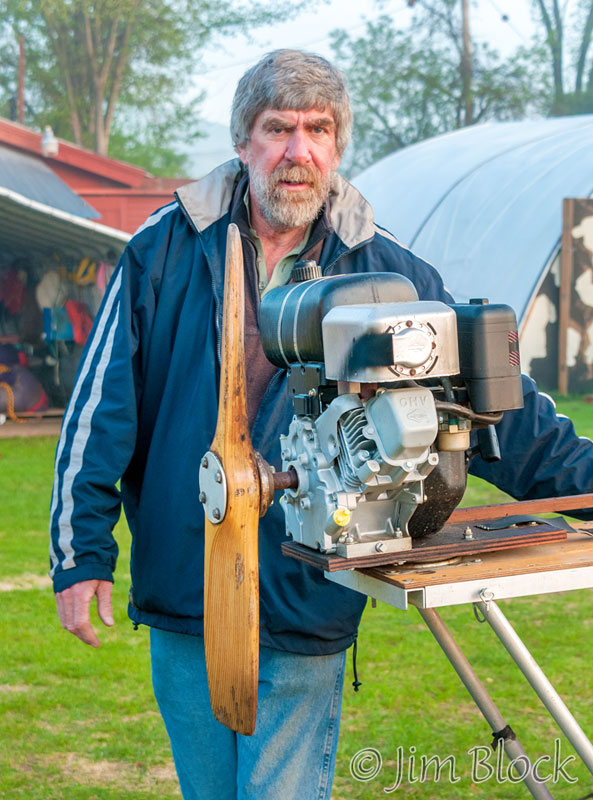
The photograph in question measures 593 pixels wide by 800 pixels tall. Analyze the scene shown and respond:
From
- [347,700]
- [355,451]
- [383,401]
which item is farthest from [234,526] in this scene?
[347,700]

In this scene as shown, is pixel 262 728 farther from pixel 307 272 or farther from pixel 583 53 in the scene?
pixel 583 53

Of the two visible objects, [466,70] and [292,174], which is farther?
[466,70]

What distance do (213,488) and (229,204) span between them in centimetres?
106

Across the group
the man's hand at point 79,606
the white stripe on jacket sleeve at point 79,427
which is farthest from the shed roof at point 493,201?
the man's hand at point 79,606

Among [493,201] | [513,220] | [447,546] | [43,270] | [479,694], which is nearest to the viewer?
[447,546]

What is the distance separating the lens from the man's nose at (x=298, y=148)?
9.16 ft

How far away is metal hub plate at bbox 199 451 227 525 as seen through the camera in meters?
2.12

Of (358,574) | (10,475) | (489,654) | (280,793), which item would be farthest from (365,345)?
(10,475)

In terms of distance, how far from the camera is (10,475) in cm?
1105

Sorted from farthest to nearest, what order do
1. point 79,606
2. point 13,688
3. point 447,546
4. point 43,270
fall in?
point 43,270, point 13,688, point 79,606, point 447,546

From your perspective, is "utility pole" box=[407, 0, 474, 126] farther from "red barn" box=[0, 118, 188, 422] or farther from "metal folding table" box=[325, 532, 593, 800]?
"metal folding table" box=[325, 532, 593, 800]

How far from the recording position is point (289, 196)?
2.83 m

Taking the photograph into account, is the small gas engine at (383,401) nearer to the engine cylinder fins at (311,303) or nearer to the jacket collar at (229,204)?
the engine cylinder fins at (311,303)

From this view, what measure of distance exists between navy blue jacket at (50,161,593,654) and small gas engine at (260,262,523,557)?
0.56 metres
